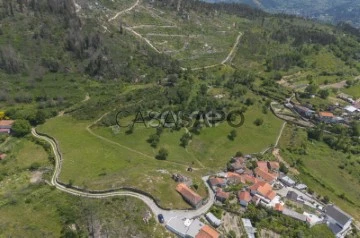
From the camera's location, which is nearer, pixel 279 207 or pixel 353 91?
pixel 279 207

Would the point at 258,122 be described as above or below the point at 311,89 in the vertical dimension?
below

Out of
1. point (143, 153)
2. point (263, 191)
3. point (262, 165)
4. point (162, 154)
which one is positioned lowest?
point (143, 153)

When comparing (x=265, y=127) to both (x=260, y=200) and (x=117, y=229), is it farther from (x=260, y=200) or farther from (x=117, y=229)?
(x=117, y=229)

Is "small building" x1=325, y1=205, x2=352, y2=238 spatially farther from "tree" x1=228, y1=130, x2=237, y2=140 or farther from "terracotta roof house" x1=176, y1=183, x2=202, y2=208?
"tree" x1=228, y1=130, x2=237, y2=140

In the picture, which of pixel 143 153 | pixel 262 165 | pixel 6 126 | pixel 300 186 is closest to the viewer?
pixel 300 186

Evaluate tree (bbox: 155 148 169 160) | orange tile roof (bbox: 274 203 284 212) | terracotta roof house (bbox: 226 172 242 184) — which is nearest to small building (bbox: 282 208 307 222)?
orange tile roof (bbox: 274 203 284 212)

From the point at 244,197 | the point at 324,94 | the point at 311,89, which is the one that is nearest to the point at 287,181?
the point at 244,197

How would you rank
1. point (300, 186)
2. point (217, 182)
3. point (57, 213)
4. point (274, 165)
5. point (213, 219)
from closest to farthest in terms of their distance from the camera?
point (57, 213)
point (213, 219)
point (217, 182)
point (300, 186)
point (274, 165)

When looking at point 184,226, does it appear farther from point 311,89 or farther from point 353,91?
point 353,91
